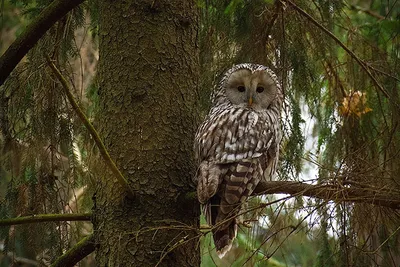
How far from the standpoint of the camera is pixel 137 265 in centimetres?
317

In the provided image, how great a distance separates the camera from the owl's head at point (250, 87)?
432 cm

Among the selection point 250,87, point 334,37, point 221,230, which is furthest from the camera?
point 250,87

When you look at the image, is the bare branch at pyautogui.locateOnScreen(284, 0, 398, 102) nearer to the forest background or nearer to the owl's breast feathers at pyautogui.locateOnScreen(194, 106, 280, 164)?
the forest background

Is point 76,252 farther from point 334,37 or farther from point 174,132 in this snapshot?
point 334,37

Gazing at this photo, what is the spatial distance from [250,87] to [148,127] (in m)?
1.16

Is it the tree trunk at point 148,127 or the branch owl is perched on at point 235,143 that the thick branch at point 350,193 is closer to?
the branch owl is perched on at point 235,143

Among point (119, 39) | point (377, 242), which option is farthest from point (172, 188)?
point (377, 242)

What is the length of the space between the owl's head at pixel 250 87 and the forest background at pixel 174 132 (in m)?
0.08

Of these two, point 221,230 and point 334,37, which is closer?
point 221,230

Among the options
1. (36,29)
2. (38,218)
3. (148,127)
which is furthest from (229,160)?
(36,29)

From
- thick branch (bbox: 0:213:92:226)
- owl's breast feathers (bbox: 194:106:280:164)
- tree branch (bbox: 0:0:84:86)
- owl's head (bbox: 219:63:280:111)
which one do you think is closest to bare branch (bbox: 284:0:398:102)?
owl's head (bbox: 219:63:280:111)

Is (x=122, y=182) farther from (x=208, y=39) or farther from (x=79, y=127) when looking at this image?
(x=208, y=39)

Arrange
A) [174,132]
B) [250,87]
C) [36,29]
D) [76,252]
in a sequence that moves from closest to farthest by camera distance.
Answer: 1. [36,29]
2. [76,252]
3. [174,132]
4. [250,87]

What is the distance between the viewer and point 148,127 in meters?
3.42
